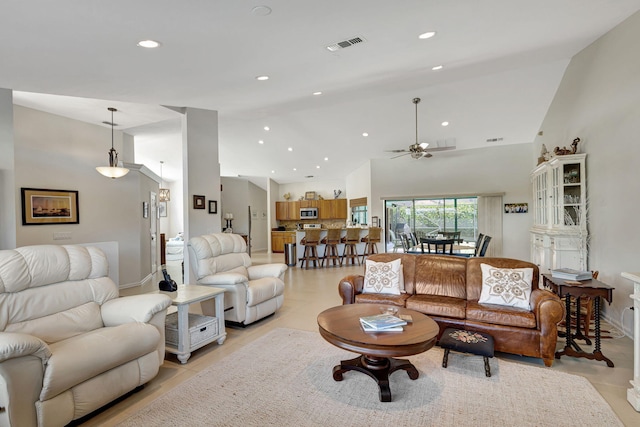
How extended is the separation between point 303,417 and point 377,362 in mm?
717

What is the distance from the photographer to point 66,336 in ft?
7.86

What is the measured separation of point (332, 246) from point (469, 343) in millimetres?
5933

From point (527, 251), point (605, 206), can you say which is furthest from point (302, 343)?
point (527, 251)

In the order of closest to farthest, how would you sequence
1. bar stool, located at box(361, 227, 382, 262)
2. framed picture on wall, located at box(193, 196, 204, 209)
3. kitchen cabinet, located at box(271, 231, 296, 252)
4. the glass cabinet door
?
1. the glass cabinet door
2. framed picture on wall, located at box(193, 196, 204, 209)
3. bar stool, located at box(361, 227, 382, 262)
4. kitchen cabinet, located at box(271, 231, 296, 252)

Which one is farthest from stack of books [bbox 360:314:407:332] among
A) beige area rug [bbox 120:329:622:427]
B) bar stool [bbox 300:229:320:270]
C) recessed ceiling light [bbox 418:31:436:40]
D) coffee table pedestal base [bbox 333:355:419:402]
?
bar stool [bbox 300:229:320:270]

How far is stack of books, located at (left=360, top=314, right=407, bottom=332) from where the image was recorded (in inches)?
93.2

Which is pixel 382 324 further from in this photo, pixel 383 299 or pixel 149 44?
pixel 149 44

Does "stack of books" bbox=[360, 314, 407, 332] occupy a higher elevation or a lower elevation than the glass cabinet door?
lower

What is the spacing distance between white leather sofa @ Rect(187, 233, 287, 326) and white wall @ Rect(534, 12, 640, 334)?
415 centimetres

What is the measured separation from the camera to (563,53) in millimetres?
4449

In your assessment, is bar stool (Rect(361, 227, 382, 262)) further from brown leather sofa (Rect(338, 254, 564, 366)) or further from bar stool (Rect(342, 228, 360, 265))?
brown leather sofa (Rect(338, 254, 564, 366))

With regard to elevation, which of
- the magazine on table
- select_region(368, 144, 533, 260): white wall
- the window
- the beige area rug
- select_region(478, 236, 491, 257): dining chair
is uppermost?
select_region(368, 144, 533, 260): white wall

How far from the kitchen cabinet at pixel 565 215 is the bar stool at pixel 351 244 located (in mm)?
4215

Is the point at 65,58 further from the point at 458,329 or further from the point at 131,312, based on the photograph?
the point at 458,329
